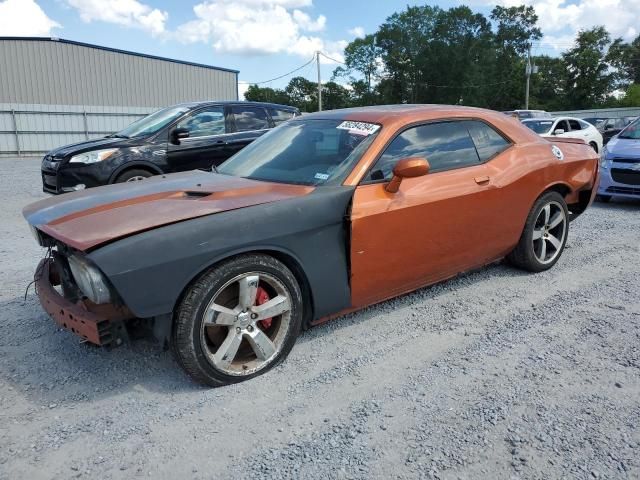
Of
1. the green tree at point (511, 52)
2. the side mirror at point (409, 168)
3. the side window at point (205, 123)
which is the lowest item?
the side mirror at point (409, 168)

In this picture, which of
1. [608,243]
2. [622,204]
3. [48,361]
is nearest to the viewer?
[48,361]

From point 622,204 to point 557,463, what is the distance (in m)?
7.48

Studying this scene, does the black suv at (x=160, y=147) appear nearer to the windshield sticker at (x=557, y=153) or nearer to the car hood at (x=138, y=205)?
the car hood at (x=138, y=205)

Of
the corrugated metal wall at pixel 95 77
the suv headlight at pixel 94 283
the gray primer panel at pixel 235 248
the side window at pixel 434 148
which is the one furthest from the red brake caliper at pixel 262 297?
the corrugated metal wall at pixel 95 77

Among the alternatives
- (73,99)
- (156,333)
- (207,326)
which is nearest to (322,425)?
(207,326)

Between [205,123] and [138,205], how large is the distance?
5333mm

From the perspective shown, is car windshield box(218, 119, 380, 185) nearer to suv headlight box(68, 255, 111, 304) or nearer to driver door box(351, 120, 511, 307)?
driver door box(351, 120, 511, 307)

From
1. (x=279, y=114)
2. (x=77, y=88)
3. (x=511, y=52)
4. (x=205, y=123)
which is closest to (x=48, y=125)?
(x=77, y=88)

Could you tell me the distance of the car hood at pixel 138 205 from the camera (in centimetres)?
262

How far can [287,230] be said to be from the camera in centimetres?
294

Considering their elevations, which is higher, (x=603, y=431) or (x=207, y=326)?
(x=207, y=326)

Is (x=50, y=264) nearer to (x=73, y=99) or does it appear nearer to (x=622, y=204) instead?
(x=622, y=204)

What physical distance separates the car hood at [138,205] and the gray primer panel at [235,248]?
0.25 ft

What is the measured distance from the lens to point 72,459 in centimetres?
229
